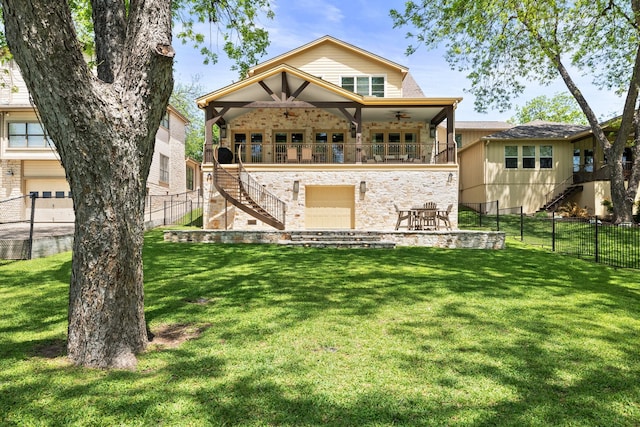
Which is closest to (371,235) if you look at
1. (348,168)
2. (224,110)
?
(348,168)

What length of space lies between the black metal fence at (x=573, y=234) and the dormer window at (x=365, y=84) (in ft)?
29.0

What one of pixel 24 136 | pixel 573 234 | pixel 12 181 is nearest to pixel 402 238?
pixel 573 234

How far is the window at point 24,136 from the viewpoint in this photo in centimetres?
2350

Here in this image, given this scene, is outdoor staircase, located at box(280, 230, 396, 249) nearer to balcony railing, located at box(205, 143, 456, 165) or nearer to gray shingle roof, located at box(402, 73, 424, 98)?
balcony railing, located at box(205, 143, 456, 165)

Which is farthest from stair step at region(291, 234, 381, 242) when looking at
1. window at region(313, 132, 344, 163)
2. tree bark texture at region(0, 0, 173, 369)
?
tree bark texture at region(0, 0, 173, 369)

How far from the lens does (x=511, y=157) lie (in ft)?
80.2

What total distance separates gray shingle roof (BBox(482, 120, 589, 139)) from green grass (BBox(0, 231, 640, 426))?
18.0 metres

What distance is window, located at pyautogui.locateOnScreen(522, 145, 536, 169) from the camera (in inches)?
963

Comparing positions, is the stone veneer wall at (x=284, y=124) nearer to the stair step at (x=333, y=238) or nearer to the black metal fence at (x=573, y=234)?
the black metal fence at (x=573, y=234)

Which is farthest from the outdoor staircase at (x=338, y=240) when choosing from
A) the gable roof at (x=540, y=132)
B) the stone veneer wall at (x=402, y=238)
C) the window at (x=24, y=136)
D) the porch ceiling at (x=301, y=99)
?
the window at (x=24, y=136)

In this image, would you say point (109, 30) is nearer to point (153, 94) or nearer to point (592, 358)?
point (153, 94)

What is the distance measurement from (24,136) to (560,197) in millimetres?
33098

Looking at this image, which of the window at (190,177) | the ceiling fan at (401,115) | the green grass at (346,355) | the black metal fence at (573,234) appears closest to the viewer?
the green grass at (346,355)

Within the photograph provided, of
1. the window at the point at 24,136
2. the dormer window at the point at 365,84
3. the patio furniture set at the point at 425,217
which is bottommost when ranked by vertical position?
the patio furniture set at the point at 425,217
